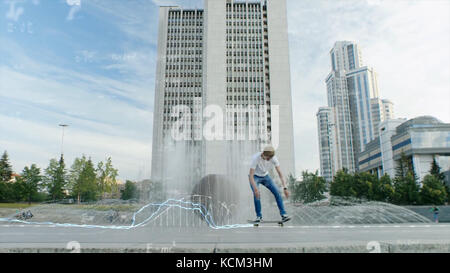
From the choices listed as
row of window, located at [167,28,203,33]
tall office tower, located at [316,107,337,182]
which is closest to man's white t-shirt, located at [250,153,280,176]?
row of window, located at [167,28,203,33]

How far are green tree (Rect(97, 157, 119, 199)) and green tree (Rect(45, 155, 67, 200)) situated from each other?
600cm

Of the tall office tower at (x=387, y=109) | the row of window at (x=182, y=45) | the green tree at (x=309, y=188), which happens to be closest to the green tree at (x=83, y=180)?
the green tree at (x=309, y=188)

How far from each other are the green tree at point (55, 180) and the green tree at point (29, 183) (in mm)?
1306

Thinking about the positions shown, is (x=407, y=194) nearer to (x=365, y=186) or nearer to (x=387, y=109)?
(x=365, y=186)

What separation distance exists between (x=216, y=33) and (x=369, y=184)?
54405mm

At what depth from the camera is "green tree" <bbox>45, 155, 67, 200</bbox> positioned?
41281 mm

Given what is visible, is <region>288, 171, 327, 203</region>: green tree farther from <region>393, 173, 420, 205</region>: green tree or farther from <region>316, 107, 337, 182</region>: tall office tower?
<region>316, 107, 337, 182</region>: tall office tower

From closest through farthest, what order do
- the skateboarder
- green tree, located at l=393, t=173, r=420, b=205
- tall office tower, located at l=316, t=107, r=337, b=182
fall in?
the skateboarder, green tree, located at l=393, t=173, r=420, b=205, tall office tower, located at l=316, t=107, r=337, b=182

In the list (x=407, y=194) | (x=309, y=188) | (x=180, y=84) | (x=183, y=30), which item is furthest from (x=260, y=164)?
(x=183, y=30)

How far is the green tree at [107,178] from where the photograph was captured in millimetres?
47906

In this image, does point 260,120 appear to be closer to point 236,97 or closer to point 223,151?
point 236,97

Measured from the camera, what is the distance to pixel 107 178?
1929 inches
